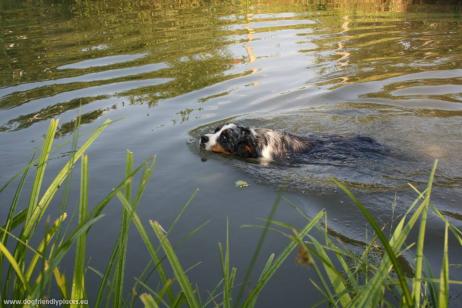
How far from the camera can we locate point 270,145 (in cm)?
661

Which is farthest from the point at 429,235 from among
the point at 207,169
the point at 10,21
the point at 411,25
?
the point at 10,21

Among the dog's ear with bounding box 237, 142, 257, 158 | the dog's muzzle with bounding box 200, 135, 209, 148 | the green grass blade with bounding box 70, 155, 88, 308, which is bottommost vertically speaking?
the dog's ear with bounding box 237, 142, 257, 158

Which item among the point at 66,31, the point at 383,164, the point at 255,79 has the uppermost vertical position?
the point at 66,31

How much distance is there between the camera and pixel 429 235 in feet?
13.4

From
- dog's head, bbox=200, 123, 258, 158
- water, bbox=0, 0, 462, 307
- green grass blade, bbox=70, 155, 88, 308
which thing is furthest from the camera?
dog's head, bbox=200, 123, 258, 158

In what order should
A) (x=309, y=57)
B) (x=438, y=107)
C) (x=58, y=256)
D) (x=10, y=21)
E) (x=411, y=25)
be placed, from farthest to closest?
(x=10, y=21) → (x=411, y=25) → (x=309, y=57) → (x=438, y=107) → (x=58, y=256)

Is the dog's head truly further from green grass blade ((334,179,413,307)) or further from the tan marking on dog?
green grass blade ((334,179,413,307))

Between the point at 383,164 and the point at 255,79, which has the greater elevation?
the point at 255,79

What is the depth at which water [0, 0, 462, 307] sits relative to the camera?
463 centimetres

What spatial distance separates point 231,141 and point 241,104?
231 centimetres

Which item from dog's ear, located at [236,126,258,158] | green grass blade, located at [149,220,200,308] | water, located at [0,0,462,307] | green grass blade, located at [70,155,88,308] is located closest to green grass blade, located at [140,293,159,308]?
green grass blade, located at [149,220,200,308]

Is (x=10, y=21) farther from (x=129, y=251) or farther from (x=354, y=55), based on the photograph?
(x=129, y=251)

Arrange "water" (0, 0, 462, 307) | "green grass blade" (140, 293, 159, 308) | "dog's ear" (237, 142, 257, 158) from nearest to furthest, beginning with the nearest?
"green grass blade" (140, 293, 159, 308)
"water" (0, 0, 462, 307)
"dog's ear" (237, 142, 257, 158)

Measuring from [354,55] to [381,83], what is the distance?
2.57 m
